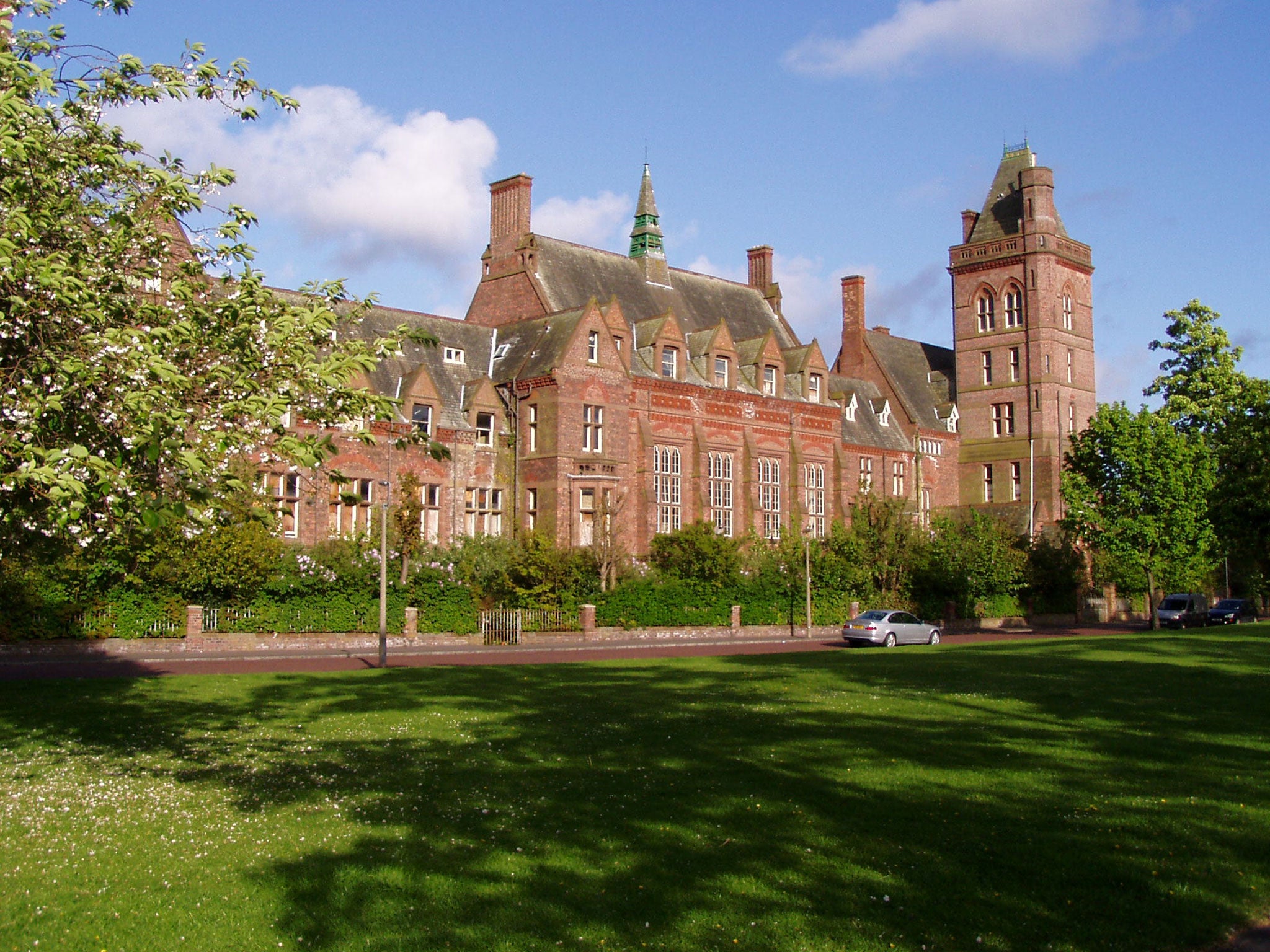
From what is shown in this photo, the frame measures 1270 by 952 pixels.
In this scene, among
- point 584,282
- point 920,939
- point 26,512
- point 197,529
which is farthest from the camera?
point 584,282

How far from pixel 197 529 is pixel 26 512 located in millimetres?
2696

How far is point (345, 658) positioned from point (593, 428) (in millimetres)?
22191

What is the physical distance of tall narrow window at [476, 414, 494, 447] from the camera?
55772mm

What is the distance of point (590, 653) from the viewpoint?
138 feet

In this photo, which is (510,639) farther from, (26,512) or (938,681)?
(26,512)

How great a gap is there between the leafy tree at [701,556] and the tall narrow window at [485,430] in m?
9.10

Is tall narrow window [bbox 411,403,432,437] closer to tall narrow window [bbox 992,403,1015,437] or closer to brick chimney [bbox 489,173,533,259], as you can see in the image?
brick chimney [bbox 489,173,533,259]

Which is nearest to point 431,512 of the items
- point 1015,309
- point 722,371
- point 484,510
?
point 484,510

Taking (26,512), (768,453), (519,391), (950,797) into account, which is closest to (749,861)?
(950,797)

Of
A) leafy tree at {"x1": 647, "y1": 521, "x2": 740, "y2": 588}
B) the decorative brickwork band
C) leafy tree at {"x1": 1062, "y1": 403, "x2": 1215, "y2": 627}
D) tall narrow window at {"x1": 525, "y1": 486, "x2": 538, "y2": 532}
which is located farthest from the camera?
leafy tree at {"x1": 1062, "y1": 403, "x2": 1215, "y2": 627}

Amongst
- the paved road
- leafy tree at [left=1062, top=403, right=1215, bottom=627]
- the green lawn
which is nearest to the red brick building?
the paved road

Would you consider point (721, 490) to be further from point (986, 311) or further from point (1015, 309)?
point (986, 311)

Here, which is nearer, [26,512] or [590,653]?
[26,512]

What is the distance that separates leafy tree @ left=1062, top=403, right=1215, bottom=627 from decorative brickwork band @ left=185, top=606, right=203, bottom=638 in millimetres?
42000
